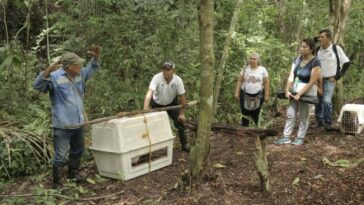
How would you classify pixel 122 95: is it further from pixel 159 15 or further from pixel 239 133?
pixel 239 133

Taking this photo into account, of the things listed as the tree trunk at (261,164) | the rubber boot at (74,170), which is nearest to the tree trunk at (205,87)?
the tree trunk at (261,164)

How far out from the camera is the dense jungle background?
563 centimetres

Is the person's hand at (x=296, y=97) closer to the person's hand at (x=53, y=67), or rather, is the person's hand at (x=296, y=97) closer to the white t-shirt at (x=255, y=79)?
the white t-shirt at (x=255, y=79)

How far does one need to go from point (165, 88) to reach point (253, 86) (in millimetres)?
1480

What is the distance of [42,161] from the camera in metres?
6.88

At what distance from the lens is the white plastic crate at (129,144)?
5.72 meters

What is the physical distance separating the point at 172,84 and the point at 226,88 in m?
3.42

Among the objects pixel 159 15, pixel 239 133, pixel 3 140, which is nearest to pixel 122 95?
pixel 159 15

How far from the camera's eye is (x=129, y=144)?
5.79m

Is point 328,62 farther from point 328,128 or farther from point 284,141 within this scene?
point 284,141

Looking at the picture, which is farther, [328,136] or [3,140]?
[328,136]

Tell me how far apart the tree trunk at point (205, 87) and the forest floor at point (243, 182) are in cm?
33

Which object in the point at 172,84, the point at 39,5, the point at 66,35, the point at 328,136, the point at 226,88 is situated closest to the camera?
the point at 172,84

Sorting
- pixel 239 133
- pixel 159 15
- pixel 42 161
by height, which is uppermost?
pixel 159 15
